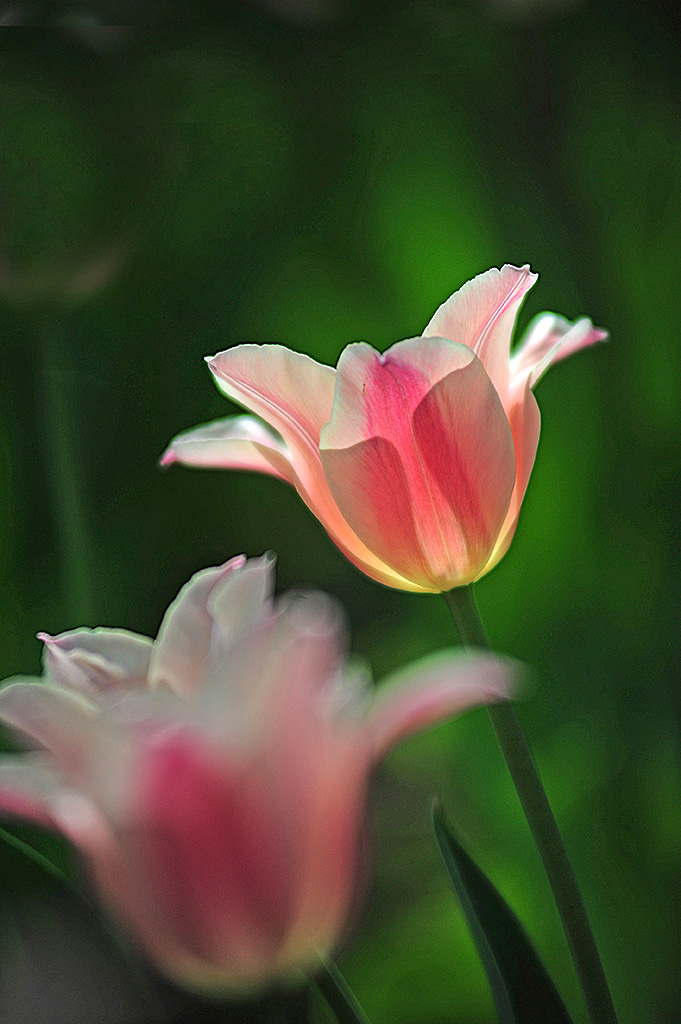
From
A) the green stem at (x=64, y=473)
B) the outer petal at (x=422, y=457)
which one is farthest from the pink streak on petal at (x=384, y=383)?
the green stem at (x=64, y=473)

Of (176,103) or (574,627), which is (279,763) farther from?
(176,103)

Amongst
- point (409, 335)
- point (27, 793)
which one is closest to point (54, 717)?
point (27, 793)

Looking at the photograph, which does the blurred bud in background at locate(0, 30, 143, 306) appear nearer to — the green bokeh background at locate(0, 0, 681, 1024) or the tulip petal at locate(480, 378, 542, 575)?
the green bokeh background at locate(0, 0, 681, 1024)

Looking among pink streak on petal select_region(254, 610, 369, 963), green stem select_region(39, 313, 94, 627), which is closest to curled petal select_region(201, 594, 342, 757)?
pink streak on petal select_region(254, 610, 369, 963)

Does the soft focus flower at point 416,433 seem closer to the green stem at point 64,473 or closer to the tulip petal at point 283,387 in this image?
the tulip petal at point 283,387

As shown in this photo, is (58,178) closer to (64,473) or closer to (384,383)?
(64,473)

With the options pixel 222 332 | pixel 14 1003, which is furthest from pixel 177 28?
pixel 14 1003

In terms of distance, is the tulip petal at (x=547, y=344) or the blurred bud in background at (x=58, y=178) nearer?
the tulip petal at (x=547, y=344)
